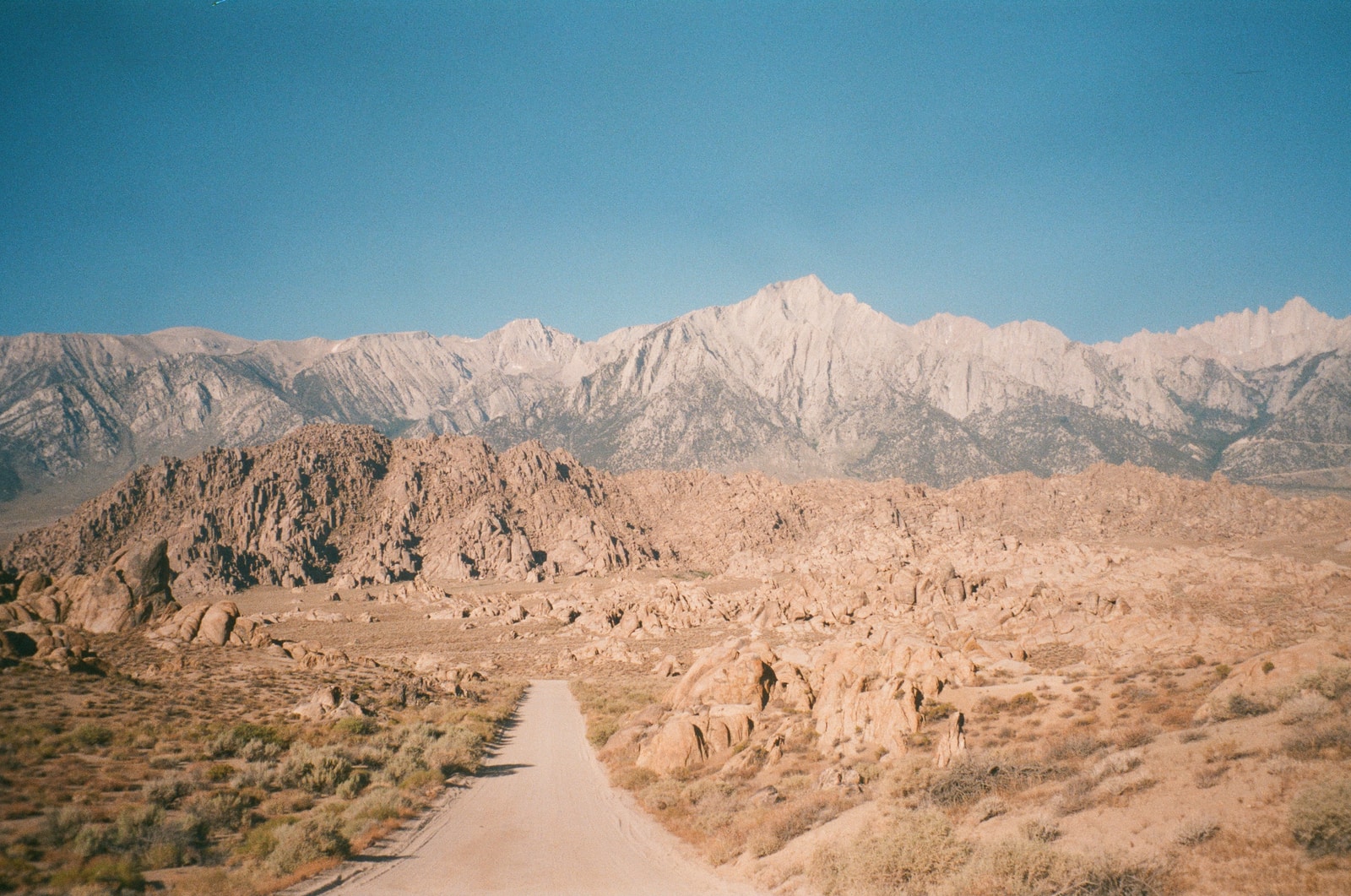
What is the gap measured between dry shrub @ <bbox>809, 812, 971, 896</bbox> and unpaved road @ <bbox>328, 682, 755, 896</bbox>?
76.5 inches

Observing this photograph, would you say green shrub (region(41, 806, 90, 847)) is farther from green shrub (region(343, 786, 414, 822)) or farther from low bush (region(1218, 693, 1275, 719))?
low bush (region(1218, 693, 1275, 719))

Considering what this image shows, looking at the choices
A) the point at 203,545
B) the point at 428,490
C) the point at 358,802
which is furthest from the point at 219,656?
the point at 428,490

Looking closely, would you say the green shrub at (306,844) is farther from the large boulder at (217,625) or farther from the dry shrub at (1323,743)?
the large boulder at (217,625)

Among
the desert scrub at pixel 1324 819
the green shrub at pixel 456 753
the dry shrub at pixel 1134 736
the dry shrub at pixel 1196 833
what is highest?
the desert scrub at pixel 1324 819

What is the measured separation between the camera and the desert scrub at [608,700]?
2553cm

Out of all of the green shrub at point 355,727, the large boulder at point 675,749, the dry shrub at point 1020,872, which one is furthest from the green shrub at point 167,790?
the dry shrub at point 1020,872

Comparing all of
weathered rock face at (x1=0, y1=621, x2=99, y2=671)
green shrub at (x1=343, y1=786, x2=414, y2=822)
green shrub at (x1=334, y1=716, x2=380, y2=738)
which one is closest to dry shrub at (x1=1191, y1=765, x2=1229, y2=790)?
green shrub at (x1=343, y1=786, x2=414, y2=822)

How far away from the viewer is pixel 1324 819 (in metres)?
7.66

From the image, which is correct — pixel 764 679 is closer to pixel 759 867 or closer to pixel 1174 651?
pixel 759 867

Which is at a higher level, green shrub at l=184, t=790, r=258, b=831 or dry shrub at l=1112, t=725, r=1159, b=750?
dry shrub at l=1112, t=725, r=1159, b=750

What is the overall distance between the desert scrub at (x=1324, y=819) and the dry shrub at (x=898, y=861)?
14.4 ft

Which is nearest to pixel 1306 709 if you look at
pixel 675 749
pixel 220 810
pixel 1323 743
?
pixel 1323 743

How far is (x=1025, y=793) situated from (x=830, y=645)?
14110mm

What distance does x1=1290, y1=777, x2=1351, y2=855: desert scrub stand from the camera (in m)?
7.50
